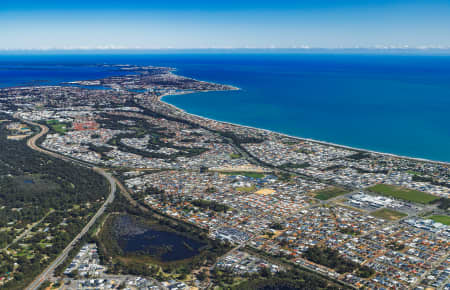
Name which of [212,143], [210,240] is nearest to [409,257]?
[210,240]

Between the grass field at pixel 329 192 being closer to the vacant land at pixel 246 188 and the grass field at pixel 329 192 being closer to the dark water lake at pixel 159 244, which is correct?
the vacant land at pixel 246 188

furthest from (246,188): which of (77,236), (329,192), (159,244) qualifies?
(77,236)

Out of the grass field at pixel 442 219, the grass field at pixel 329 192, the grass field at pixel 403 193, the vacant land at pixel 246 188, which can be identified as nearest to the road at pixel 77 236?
the vacant land at pixel 246 188

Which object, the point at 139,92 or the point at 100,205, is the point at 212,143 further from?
the point at 139,92

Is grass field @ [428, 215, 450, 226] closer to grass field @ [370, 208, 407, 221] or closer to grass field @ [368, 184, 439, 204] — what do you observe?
grass field @ [370, 208, 407, 221]

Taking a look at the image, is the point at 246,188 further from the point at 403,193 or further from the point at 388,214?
the point at 403,193
